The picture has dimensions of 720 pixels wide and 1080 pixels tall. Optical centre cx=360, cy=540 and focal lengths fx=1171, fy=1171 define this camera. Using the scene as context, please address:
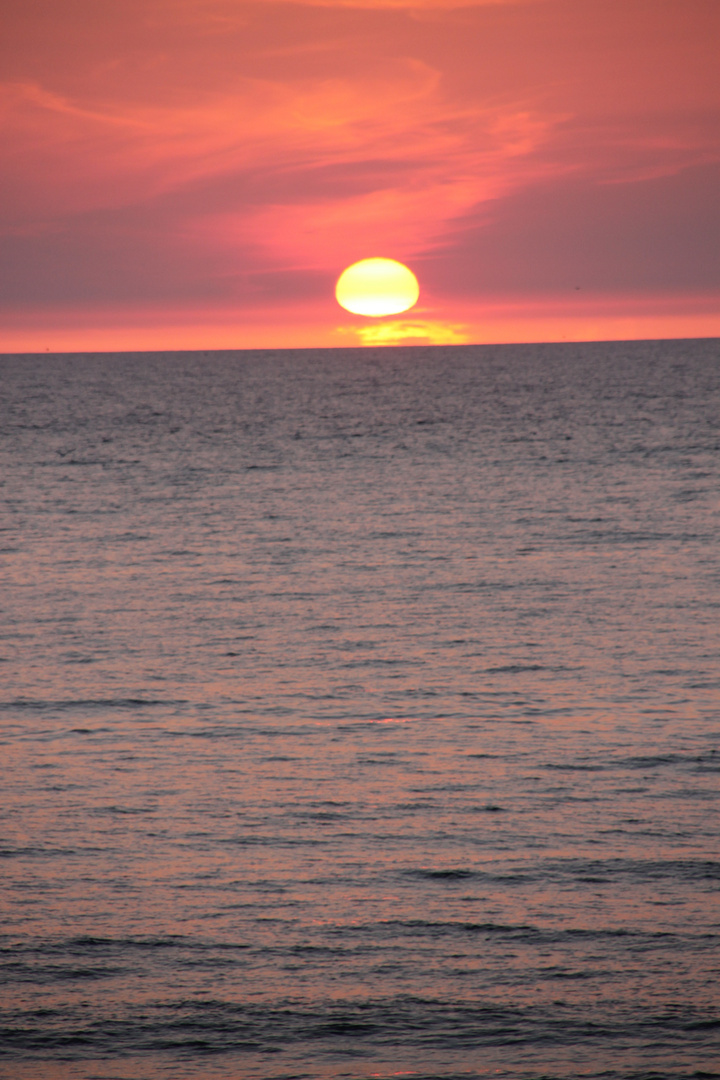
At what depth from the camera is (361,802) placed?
17.6 metres

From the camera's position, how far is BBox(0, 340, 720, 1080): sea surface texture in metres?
11.6

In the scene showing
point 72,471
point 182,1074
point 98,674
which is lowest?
point 182,1074

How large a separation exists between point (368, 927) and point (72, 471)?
186ft

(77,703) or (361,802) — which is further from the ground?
(77,703)

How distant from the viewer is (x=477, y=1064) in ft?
35.9

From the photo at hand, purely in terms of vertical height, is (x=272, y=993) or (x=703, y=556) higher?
(x=703, y=556)

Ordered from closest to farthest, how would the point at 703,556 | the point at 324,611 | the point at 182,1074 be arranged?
the point at 182,1074, the point at 324,611, the point at 703,556

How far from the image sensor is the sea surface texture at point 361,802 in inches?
457

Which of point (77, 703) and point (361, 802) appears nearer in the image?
point (361, 802)

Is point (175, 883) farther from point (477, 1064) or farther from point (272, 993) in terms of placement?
point (477, 1064)

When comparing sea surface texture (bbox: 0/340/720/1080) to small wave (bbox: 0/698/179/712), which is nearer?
sea surface texture (bbox: 0/340/720/1080)

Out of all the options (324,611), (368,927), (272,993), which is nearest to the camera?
(272,993)

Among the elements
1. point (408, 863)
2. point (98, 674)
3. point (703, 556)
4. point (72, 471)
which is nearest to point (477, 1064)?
point (408, 863)

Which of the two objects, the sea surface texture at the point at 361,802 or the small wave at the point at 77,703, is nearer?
the sea surface texture at the point at 361,802
